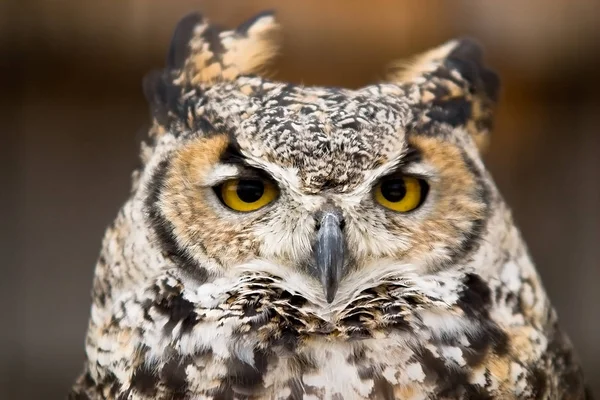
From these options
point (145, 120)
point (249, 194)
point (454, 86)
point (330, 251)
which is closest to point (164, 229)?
point (249, 194)

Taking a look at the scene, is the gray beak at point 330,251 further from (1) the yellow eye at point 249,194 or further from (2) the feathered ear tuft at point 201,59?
(2) the feathered ear tuft at point 201,59

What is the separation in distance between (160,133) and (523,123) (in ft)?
5.87

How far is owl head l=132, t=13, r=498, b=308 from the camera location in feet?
3.80

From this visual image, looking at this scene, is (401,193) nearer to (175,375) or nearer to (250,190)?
(250,190)

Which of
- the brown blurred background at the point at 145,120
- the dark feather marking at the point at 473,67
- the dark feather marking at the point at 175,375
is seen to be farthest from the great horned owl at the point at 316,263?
the brown blurred background at the point at 145,120

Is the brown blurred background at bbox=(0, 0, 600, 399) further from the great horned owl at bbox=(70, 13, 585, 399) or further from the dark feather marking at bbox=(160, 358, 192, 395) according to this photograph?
the dark feather marking at bbox=(160, 358, 192, 395)

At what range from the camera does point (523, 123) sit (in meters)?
2.85

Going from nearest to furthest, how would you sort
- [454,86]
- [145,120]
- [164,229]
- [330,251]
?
[330,251], [164,229], [454,86], [145,120]

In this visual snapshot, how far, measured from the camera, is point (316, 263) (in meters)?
1.16

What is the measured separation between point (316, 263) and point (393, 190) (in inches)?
6.3

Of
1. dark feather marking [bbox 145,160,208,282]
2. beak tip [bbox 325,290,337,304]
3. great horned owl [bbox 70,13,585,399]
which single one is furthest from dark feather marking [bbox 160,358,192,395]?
beak tip [bbox 325,290,337,304]

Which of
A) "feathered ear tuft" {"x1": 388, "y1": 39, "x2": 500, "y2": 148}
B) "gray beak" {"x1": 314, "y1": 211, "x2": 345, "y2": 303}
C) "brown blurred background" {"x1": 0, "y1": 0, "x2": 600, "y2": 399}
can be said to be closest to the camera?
"gray beak" {"x1": 314, "y1": 211, "x2": 345, "y2": 303}

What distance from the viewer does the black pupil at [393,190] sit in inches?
48.0

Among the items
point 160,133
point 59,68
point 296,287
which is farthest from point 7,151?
point 296,287
